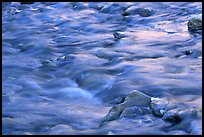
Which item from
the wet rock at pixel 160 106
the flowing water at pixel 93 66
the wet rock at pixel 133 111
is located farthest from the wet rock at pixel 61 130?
the wet rock at pixel 160 106

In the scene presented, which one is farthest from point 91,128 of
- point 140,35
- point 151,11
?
point 151,11

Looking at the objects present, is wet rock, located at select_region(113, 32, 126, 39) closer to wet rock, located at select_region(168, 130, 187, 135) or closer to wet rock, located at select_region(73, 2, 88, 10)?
wet rock, located at select_region(73, 2, 88, 10)

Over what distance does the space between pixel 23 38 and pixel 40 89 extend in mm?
2957

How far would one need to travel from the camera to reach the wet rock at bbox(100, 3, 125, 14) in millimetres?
10234

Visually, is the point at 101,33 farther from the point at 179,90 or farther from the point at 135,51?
the point at 179,90

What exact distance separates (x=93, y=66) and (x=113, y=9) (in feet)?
13.5

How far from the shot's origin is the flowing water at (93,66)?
4.66 meters

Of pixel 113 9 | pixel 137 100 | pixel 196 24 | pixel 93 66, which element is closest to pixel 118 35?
pixel 196 24

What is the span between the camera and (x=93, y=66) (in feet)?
21.2

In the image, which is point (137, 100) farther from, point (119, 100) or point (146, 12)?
point (146, 12)

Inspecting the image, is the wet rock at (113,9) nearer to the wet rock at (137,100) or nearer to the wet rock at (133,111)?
the wet rock at (137,100)

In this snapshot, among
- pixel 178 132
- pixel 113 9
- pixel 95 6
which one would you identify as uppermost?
pixel 95 6

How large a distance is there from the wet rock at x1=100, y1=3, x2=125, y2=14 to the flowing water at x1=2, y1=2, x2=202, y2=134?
0.9 inches

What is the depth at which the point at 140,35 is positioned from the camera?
26.5ft
